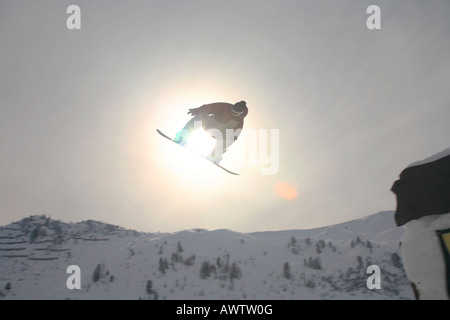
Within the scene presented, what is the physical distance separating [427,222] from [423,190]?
1.55 feet

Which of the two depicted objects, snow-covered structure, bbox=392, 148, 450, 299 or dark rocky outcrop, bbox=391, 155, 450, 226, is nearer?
snow-covered structure, bbox=392, 148, 450, 299

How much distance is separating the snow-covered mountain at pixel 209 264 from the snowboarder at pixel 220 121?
9.36m

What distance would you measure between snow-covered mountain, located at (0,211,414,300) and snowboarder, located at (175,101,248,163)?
9363 mm

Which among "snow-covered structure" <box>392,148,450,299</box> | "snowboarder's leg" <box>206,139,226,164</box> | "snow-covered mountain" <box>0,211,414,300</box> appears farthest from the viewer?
"snow-covered mountain" <box>0,211,414,300</box>

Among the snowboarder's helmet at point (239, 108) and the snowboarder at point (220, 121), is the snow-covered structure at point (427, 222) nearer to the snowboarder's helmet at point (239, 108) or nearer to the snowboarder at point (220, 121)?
the snowboarder's helmet at point (239, 108)

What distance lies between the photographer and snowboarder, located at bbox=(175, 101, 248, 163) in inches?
393

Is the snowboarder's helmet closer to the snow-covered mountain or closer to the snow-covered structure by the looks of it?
the snow-covered structure

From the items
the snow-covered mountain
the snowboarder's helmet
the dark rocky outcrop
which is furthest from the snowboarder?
the snow-covered mountain

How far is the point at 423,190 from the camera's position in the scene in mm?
4793

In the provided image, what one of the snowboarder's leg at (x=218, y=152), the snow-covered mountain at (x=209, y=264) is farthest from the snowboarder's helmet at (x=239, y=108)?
the snow-covered mountain at (x=209, y=264)

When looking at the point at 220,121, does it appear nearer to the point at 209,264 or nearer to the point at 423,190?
the point at 423,190

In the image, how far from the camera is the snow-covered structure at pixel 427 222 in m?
4.40
